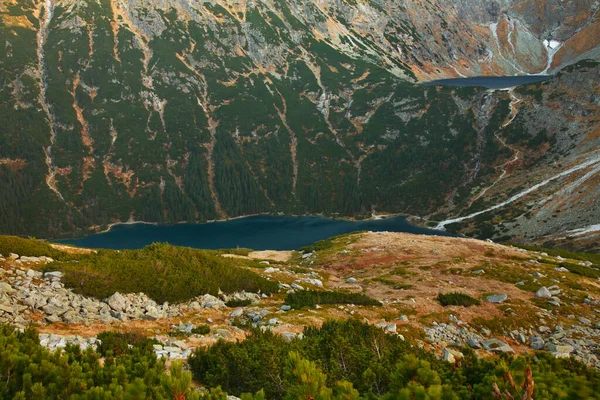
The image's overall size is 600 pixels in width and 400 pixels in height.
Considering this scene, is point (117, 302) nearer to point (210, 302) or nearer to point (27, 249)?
point (210, 302)

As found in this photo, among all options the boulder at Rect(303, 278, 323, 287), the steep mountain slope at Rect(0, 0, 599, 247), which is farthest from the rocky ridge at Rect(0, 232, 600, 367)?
the steep mountain slope at Rect(0, 0, 599, 247)

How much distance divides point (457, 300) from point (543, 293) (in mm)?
8706

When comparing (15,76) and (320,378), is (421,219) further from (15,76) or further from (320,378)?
(15,76)

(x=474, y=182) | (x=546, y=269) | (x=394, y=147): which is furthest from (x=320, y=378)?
(x=394, y=147)

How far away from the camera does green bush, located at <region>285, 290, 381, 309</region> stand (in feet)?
88.5

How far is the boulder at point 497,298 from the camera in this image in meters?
30.2

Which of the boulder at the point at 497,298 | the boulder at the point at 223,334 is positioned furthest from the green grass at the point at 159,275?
the boulder at the point at 497,298

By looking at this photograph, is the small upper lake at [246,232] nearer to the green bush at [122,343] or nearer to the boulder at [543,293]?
the boulder at [543,293]

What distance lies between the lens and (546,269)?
41531 millimetres

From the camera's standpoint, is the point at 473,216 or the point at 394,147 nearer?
the point at 473,216

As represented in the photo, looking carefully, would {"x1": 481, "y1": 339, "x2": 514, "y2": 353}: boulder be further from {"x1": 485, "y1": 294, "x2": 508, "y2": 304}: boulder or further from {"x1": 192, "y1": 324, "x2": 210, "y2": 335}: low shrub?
{"x1": 192, "y1": 324, "x2": 210, "y2": 335}: low shrub

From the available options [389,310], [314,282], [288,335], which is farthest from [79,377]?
[314,282]

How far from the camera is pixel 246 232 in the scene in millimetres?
157250

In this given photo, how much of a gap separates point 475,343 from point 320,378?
1838cm
